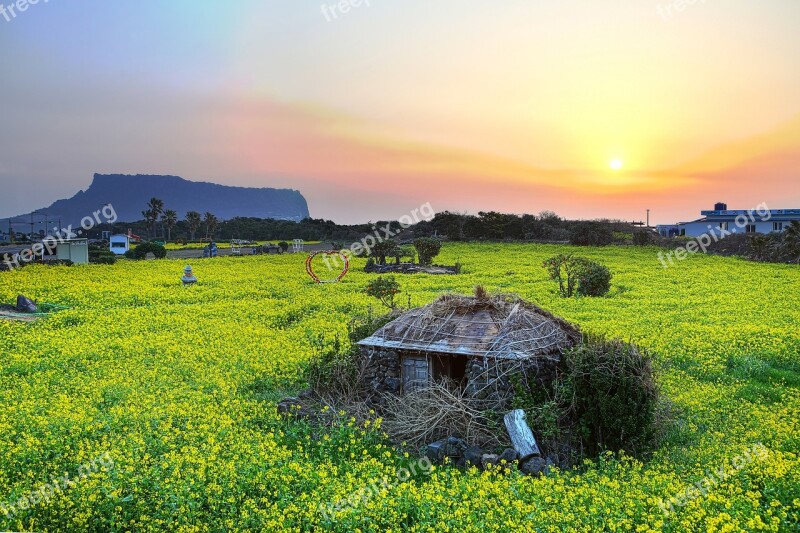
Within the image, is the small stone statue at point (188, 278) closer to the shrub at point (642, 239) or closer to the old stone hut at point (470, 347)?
the old stone hut at point (470, 347)

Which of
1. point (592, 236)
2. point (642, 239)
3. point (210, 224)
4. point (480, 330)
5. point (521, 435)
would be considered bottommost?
point (521, 435)

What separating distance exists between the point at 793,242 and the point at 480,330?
4359 centimetres

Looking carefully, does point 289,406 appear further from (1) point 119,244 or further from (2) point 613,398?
(1) point 119,244

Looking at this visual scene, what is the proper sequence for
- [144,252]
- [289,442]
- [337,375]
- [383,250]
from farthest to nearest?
[144,252], [383,250], [337,375], [289,442]

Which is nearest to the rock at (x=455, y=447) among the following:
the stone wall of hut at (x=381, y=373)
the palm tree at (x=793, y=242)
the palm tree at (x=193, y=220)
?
the stone wall of hut at (x=381, y=373)

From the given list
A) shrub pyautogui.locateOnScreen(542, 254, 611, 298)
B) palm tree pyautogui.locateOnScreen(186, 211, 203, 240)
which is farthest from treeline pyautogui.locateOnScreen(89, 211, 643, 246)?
shrub pyautogui.locateOnScreen(542, 254, 611, 298)

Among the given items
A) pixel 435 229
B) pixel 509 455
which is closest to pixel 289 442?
pixel 509 455

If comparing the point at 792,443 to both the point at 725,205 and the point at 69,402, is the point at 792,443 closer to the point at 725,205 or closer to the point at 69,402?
the point at 69,402

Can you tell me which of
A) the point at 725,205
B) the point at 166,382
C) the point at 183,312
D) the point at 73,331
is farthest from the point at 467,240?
the point at 166,382

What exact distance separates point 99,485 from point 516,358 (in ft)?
23.0

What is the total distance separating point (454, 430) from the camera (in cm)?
1096

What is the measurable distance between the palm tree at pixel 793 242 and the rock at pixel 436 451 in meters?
44.0

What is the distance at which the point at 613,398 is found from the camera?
10.6m

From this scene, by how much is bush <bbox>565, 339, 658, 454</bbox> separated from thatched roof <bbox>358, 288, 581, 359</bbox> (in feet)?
3.13
